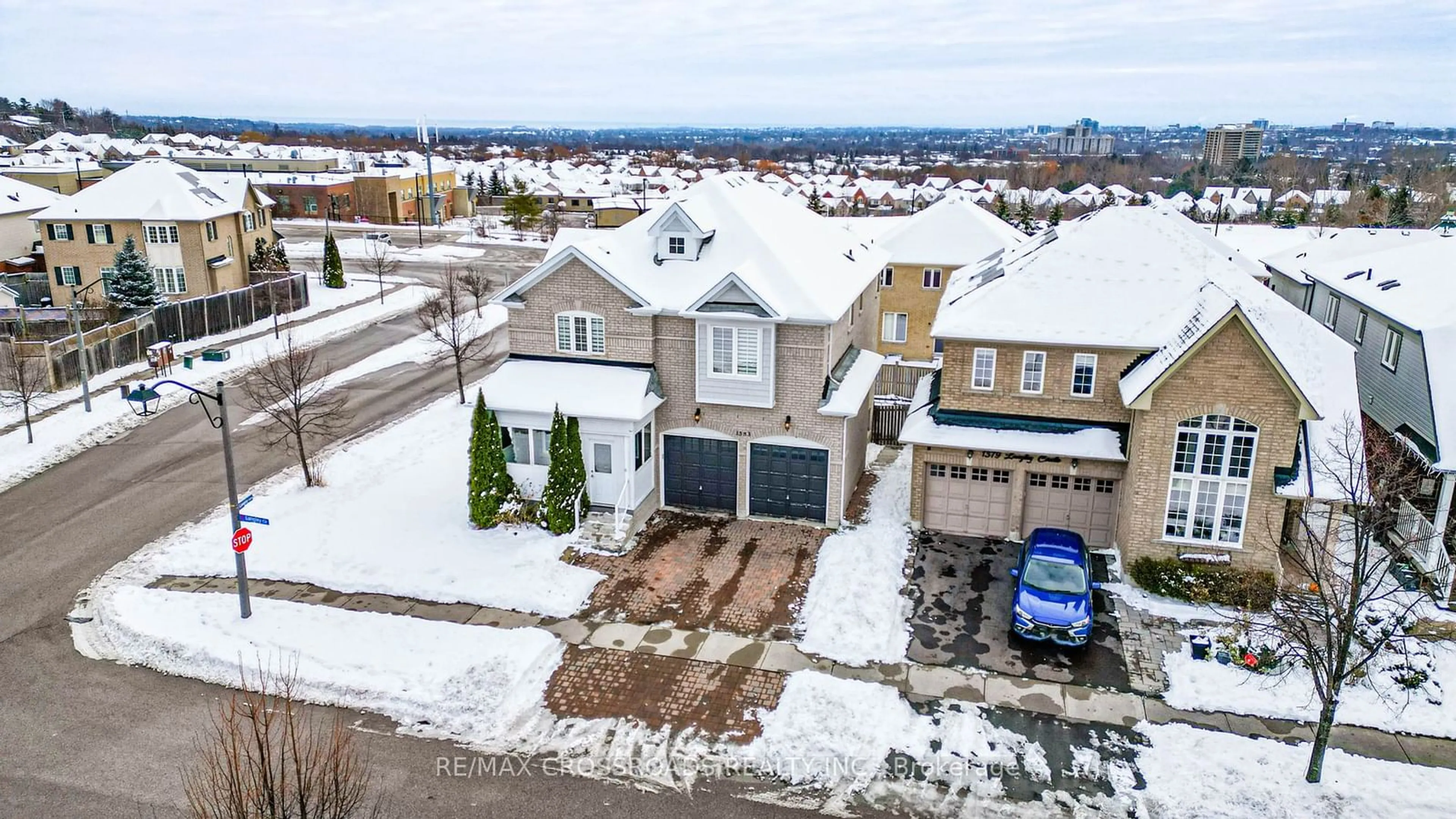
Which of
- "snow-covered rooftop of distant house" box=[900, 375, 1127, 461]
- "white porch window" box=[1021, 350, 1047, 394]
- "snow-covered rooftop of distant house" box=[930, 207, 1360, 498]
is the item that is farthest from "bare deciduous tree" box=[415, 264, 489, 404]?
"white porch window" box=[1021, 350, 1047, 394]

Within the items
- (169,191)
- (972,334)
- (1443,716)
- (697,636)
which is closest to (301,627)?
(697,636)

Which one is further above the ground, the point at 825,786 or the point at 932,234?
the point at 932,234

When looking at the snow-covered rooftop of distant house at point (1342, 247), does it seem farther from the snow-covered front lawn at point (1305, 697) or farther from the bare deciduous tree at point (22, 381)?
the bare deciduous tree at point (22, 381)

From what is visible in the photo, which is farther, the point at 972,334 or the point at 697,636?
the point at 972,334

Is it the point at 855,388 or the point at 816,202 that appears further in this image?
the point at 816,202

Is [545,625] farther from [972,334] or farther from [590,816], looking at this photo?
[972,334]

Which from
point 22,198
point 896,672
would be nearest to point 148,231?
point 22,198

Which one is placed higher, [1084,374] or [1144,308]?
[1144,308]

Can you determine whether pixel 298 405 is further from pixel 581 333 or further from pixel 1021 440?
pixel 1021 440

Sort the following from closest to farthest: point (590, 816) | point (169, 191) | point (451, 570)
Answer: point (590, 816) < point (451, 570) < point (169, 191)
